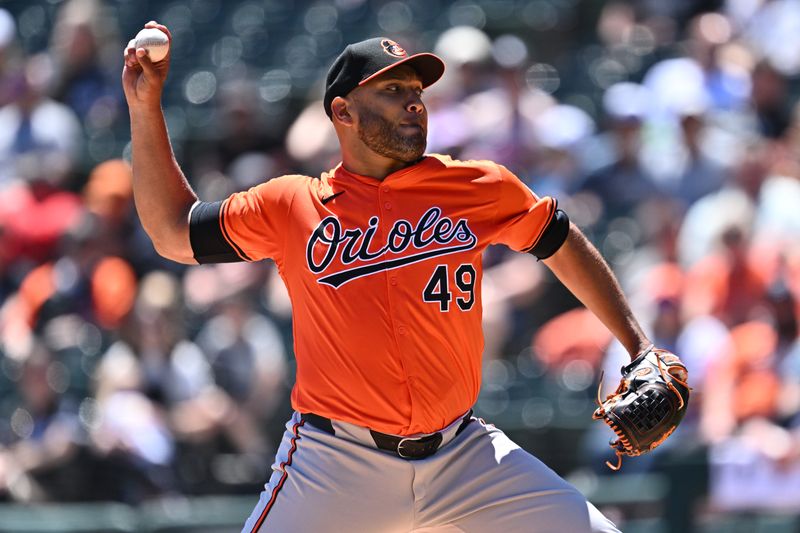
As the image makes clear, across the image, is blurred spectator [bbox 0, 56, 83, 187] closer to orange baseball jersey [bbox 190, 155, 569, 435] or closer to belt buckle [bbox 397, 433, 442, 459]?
orange baseball jersey [bbox 190, 155, 569, 435]

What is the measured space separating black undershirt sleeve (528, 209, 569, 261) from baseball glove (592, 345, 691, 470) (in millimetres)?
421

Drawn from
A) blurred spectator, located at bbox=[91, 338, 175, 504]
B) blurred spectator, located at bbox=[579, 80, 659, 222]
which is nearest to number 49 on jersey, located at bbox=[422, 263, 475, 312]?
blurred spectator, located at bbox=[91, 338, 175, 504]

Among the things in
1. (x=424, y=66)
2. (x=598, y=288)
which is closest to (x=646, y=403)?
(x=598, y=288)

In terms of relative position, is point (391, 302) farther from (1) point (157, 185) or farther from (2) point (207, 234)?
(1) point (157, 185)

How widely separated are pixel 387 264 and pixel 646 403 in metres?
0.86

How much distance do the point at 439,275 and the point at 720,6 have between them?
253 inches

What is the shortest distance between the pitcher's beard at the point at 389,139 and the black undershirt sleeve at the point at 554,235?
0.45m

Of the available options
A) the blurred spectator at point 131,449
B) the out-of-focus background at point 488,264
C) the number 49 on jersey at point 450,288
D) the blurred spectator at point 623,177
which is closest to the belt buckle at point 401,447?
the number 49 on jersey at point 450,288

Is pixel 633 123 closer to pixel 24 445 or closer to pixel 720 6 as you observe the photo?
pixel 720 6

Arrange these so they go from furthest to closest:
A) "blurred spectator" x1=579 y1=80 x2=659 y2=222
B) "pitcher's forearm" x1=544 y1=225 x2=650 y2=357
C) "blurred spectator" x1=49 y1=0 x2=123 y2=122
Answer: "blurred spectator" x1=49 y1=0 x2=123 y2=122, "blurred spectator" x1=579 y1=80 x2=659 y2=222, "pitcher's forearm" x1=544 y1=225 x2=650 y2=357

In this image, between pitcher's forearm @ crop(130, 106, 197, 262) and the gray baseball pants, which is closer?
the gray baseball pants

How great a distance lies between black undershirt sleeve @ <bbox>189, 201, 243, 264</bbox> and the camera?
4.17 m

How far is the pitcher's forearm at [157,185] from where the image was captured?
13.7 ft

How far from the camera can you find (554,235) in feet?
13.9
